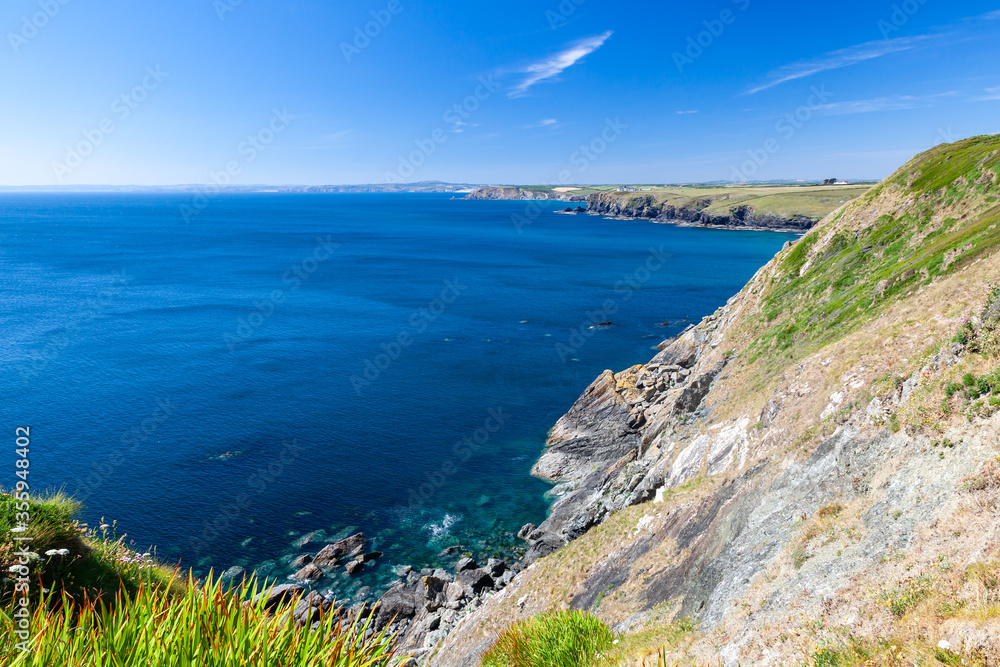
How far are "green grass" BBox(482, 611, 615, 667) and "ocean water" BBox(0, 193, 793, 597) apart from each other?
2457 cm

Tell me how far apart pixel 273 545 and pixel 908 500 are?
37863 mm

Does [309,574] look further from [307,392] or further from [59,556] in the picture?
[307,392]

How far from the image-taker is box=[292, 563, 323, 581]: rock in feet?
116

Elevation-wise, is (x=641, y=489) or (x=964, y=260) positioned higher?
(x=964, y=260)

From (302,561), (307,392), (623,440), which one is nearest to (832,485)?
(623,440)

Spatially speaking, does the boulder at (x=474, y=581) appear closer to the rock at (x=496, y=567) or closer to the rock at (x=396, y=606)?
the rock at (x=496, y=567)

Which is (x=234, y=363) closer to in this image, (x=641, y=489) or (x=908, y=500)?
(x=641, y=489)

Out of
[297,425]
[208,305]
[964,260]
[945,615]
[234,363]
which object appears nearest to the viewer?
[945,615]

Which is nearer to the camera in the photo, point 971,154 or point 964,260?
point 964,260

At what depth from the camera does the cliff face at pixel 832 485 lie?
473 inches

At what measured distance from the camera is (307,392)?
6291 centimetres

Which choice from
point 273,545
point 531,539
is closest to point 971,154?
point 531,539

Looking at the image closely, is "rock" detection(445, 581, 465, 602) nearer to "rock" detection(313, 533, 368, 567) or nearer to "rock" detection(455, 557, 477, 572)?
"rock" detection(455, 557, 477, 572)

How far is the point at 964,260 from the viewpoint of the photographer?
29.0 meters
